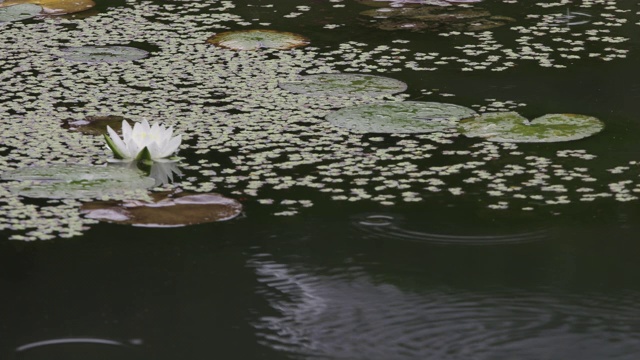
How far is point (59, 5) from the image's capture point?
13.9ft

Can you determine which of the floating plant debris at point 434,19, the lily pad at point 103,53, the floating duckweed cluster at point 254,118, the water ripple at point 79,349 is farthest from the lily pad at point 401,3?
the water ripple at point 79,349

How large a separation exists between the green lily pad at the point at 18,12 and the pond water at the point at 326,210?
392mm

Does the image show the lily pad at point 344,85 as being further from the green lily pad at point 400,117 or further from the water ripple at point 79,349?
the water ripple at point 79,349

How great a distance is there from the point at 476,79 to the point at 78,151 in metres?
1.17

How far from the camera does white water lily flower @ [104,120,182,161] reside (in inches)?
103

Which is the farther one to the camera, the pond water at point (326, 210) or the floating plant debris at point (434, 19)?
the floating plant debris at point (434, 19)

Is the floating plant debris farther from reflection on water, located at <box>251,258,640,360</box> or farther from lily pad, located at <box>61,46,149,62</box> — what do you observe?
reflection on water, located at <box>251,258,640,360</box>

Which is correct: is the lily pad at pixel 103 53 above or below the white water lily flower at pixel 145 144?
above

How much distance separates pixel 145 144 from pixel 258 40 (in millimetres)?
1123

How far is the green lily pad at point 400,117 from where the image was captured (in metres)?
2.81

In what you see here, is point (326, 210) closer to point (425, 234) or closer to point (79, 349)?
point (425, 234)

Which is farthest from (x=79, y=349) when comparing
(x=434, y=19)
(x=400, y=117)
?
(x=434, y=19)

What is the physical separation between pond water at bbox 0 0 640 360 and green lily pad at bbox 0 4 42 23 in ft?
1.28

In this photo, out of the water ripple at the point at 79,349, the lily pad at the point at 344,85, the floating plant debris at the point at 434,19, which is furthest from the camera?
the floating plant debris at the point at 434,19
